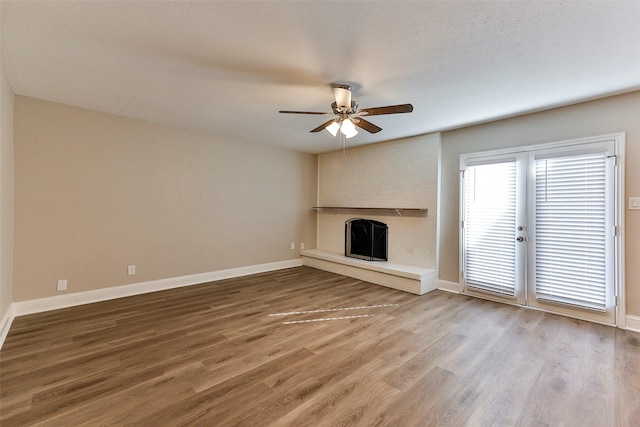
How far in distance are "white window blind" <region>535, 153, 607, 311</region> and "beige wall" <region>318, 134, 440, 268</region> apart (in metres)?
1.38

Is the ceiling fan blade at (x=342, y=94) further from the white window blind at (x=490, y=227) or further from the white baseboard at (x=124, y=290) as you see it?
the white baseboard at (x=124, y=290)

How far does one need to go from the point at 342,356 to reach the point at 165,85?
314 centimetres

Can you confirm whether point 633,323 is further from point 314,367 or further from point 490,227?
point 314,367

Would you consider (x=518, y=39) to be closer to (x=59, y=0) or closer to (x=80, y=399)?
(x=59, y=0)

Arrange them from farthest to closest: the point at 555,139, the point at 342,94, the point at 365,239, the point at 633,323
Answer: the point at 365,239 < the point at 555,139 < the point at 633,323 < the point at 342,94

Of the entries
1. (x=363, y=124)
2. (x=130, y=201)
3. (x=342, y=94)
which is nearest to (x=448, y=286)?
(x=363, y=124)

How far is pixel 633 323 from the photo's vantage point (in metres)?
2.91

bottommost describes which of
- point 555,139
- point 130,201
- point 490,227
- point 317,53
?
point 490,227

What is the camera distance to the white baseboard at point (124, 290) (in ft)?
10.6

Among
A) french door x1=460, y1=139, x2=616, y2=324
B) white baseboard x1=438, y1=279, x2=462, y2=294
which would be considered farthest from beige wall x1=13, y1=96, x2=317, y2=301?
french door x1=460, y1=139, x2=616, y2=324

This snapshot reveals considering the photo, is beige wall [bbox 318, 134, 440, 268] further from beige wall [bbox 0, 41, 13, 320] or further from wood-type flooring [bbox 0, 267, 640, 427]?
beige wall [bbox 0, 41, 13, 320]

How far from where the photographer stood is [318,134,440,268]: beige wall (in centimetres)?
454

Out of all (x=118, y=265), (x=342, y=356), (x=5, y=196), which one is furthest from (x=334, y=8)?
(x=118, y=265)

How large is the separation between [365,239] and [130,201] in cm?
399
